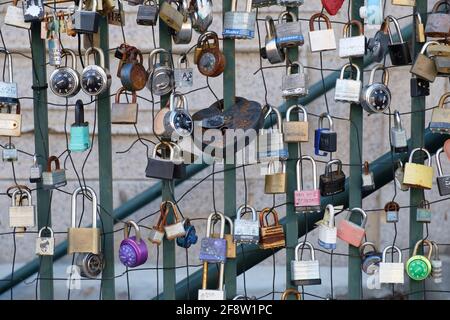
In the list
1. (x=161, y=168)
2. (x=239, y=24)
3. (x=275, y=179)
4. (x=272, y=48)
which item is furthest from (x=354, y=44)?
(x=161, y=168)

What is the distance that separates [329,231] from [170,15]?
2.62 ft

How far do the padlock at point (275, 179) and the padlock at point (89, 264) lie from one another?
57 centimetres

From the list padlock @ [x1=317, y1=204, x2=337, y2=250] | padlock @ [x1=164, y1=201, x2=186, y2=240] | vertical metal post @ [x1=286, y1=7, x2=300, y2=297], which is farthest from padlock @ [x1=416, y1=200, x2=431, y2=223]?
padlock @ [x1=164, y1=201, x2=186, y2=240]

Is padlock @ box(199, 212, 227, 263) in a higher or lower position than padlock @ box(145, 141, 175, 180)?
lower

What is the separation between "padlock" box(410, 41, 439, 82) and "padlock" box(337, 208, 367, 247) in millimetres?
442

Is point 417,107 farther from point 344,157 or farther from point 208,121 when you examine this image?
point 344,157

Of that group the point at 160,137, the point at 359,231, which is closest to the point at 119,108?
the point at 160,137

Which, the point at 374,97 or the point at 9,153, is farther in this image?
the point at 9,153

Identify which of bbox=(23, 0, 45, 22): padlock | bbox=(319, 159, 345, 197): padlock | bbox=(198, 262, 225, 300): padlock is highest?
bbox=(23, 0, 45, 22): padlock

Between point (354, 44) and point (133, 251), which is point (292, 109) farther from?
point (133, 251)

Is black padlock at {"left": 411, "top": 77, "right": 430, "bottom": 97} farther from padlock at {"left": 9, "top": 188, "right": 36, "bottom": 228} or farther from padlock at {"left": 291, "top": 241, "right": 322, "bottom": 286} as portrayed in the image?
padlock at {"left": 9, "top": 188, "right": 36, "bottom": 228}

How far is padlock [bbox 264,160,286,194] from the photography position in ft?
7.57

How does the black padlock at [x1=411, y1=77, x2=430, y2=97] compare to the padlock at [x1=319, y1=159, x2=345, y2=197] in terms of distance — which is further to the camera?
the padlock at [x1=319, y1=159, x2=345, y2=197]

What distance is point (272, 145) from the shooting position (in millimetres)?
2285
